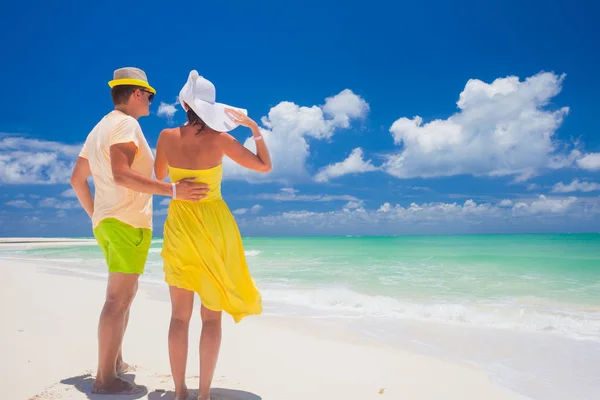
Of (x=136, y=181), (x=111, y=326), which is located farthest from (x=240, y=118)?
(x=111, y=326)

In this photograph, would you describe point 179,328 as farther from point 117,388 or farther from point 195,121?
point 195,121

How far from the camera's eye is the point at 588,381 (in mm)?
3717

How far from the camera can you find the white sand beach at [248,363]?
10.3ft

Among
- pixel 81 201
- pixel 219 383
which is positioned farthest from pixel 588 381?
pixel 81 201

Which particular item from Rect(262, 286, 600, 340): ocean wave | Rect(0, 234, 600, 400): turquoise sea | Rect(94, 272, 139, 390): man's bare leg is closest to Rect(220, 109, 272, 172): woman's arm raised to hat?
Rect(94, 272, 139, 390): man's bare leg

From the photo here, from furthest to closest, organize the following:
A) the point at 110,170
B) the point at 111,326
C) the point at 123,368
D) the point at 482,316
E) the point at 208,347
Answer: the point at 482,316, the point at 123,368, the point at 110,170, the point at 111,326, the point at 208,347

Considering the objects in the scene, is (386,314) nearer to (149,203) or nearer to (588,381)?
(588,381)

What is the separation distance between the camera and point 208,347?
2588mm

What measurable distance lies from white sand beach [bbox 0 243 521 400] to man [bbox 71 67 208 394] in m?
0.35

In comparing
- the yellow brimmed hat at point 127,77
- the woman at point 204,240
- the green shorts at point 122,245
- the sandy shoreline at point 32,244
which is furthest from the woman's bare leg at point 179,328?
the sandy shoreline at point 32,244

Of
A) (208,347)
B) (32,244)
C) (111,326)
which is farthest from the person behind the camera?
(32,244)

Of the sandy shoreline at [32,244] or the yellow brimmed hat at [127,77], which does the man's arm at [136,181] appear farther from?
the sandy shoreline at [32,244]

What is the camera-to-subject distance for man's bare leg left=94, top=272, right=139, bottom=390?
9.32 ft

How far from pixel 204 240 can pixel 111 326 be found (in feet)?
2.81
